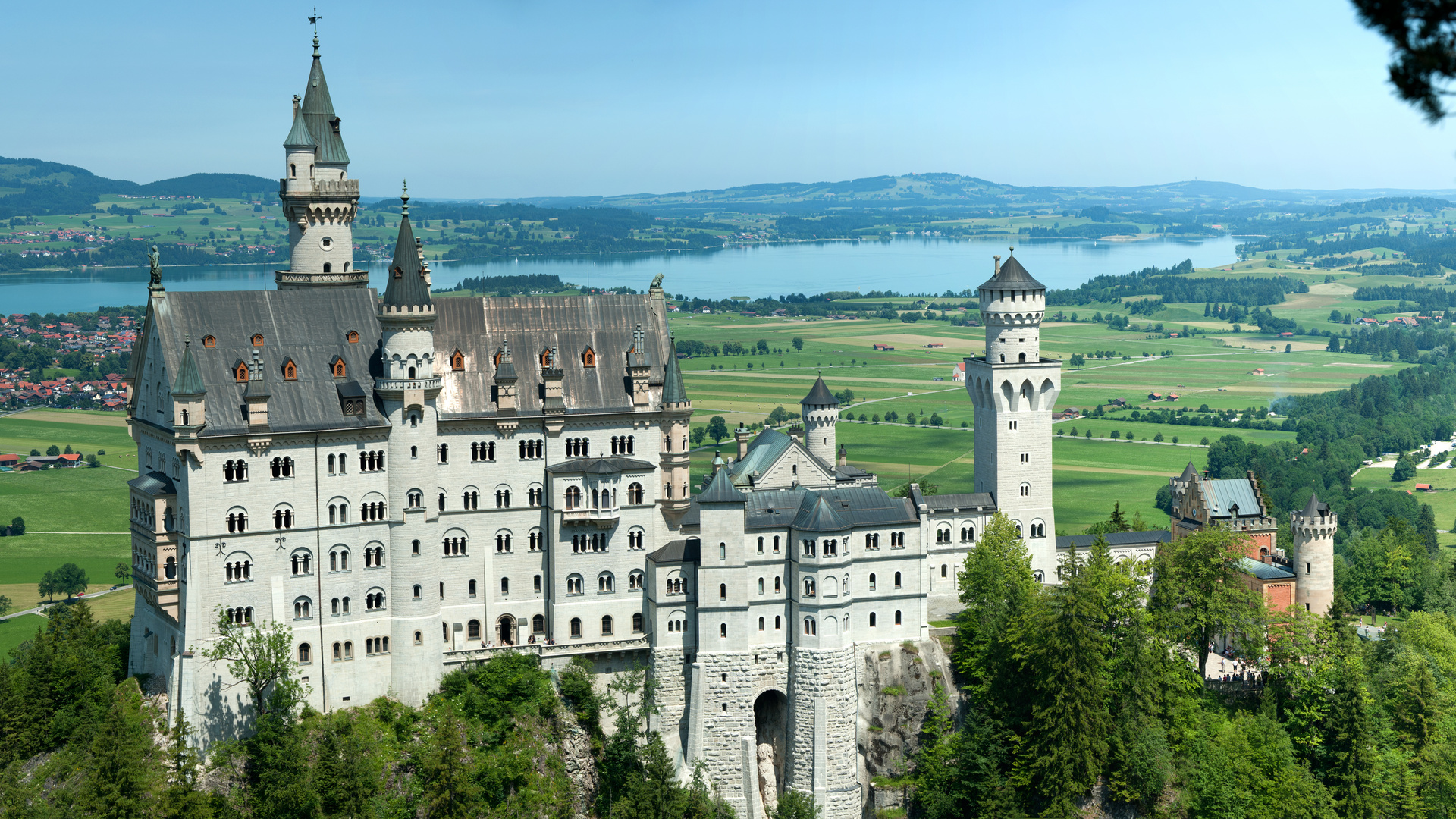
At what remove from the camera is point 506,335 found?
3184 inches

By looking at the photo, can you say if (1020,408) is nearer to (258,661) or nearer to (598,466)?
(598,466)

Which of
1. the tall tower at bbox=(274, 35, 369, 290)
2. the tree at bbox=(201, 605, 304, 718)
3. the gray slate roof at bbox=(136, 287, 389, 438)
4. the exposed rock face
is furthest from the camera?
the tall tower at bbox=(274, 35, 369, 290)

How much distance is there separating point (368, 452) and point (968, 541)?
34.7m

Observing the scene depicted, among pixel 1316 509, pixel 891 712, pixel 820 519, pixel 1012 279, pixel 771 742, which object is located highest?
pixel 1012 279

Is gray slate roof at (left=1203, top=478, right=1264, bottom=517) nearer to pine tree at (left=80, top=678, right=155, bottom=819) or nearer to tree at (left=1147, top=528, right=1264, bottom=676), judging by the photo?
tree at (left=1147, top=528, right=1264, bottom=676)

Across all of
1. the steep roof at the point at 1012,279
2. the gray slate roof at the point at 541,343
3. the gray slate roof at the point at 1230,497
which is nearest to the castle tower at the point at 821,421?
the steep roof at the point at 1012,279

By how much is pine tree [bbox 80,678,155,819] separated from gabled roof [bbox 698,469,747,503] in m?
29.5

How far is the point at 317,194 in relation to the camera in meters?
87.4

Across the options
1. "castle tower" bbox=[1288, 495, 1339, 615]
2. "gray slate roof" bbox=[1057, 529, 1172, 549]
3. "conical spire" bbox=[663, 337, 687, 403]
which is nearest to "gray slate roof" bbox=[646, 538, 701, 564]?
"conical spire" bbox=[663, 337, 687, 403]

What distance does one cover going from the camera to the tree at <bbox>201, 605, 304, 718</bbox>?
2852 inches

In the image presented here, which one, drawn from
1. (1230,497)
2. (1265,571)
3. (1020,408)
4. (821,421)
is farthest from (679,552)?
(1230,497)

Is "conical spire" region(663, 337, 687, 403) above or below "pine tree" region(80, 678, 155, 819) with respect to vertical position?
above

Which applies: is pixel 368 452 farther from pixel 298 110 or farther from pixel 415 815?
pixel 298 110

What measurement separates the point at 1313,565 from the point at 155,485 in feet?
214
